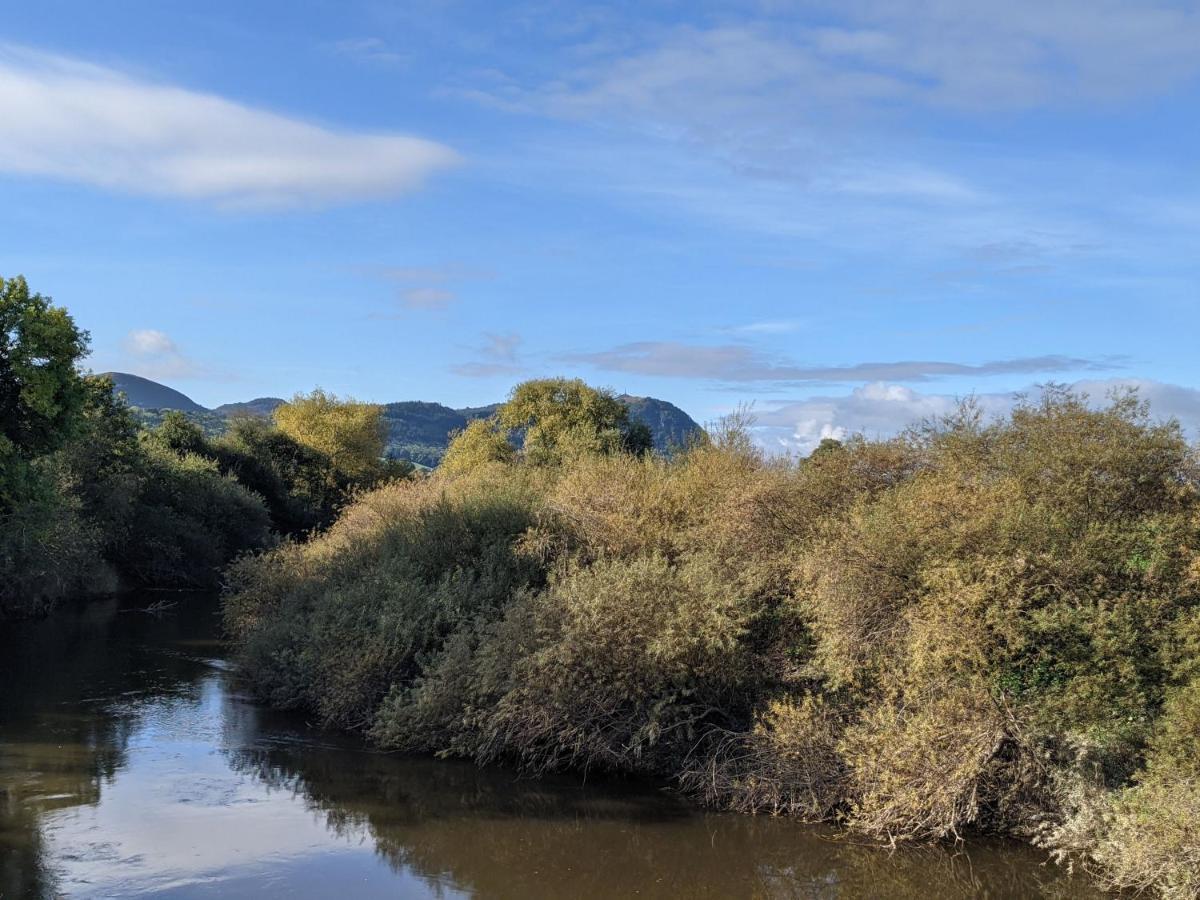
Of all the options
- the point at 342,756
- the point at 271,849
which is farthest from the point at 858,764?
the point at 342,756

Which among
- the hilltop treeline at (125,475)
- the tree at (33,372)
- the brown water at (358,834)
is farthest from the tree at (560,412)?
the brown water at (358,834)

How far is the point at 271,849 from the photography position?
529 inches

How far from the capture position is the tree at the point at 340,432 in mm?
70625

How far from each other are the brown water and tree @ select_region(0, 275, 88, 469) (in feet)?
27.3

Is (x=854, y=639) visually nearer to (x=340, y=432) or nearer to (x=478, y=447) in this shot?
(x=478, y=447)

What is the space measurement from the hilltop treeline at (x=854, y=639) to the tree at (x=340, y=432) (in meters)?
50.6

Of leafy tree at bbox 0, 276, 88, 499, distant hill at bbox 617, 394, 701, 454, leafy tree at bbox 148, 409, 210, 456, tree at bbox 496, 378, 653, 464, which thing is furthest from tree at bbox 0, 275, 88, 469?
leafy tree at bbox 148, 409, 210, 456

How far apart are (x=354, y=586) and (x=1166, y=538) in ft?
50.0

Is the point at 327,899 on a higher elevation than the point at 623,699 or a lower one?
lower

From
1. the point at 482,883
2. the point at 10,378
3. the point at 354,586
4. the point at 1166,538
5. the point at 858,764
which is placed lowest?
the point at 482,883

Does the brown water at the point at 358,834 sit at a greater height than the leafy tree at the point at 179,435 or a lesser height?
lesser

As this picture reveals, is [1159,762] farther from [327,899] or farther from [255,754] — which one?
[255,754]

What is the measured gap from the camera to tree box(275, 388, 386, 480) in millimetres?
70625

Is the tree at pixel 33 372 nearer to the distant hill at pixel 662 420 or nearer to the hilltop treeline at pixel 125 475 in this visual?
the hilltop treeline at pixel 125 475
